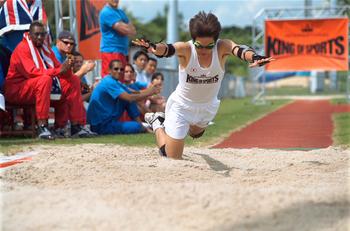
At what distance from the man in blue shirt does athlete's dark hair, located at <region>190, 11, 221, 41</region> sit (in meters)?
4.62

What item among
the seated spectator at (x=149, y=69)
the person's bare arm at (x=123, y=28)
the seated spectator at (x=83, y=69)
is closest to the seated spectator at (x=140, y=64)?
the seated spectator at (x=149, y=69)

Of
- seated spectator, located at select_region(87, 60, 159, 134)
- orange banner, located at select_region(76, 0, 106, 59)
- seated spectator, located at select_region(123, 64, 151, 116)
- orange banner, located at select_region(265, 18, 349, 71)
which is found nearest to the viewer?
seated spectator, located at select_region(87, 60, 159, 134)

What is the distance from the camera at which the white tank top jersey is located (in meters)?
6.09

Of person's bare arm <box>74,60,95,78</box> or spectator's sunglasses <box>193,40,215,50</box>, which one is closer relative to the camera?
spectator's sunglasses <box>193,40,215,50</box>

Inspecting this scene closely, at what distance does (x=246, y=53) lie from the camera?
19.4 feet

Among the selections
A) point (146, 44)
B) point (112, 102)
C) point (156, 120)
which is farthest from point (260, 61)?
point (112, 102)

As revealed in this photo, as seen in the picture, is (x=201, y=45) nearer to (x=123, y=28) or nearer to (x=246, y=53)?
(x=246, y=53)

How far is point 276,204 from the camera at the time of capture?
12.0ft

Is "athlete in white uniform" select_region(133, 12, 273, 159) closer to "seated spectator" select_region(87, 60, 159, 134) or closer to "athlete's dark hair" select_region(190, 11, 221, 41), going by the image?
"athlete's dark hair" select_region(190, 11, 221, 41)

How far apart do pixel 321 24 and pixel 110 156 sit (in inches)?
648

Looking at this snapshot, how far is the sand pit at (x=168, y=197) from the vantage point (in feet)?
11.1

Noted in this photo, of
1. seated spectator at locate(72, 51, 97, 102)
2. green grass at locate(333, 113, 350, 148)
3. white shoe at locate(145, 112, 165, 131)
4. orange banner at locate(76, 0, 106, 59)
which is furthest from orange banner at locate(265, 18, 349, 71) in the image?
white shoe at locate(145, 112, 165, 131)

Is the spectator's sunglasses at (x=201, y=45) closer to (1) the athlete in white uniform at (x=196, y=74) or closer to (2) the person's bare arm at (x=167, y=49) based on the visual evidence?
(1) the athlete in white uniform at (x=196, y=74)

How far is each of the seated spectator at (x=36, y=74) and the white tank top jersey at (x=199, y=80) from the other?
292cm
